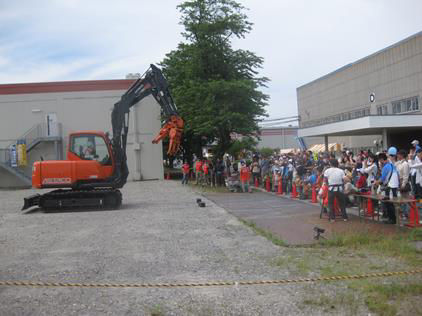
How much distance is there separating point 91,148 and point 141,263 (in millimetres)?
10299

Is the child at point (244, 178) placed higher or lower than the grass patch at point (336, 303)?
higher

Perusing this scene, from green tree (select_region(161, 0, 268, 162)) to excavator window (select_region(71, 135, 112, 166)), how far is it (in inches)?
362

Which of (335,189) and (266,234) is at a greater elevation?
(335,189)

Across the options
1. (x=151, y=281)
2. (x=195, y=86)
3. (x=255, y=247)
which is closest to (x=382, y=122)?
(x=195, y=86)

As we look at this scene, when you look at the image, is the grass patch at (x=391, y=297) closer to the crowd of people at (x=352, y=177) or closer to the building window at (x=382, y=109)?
the crowd of people at (x=352, y=177)

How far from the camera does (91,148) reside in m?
18.4

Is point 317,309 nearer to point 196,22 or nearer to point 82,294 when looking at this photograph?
point 82,294

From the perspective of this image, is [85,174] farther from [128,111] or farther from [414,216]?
[414,216]

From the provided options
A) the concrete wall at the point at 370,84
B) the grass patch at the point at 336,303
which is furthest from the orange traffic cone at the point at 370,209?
the concrete wall at the point at 370,84

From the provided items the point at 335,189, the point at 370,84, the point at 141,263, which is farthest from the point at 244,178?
the point at 370,84

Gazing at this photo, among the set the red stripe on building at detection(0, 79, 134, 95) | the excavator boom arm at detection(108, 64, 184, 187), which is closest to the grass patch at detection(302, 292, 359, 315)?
the excavator boom arm at detection(108, 64, 184, 187)

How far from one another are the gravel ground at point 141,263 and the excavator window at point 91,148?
2960 millimetres

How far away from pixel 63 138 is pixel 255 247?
97.7ft

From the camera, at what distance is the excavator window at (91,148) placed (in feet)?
59.9
